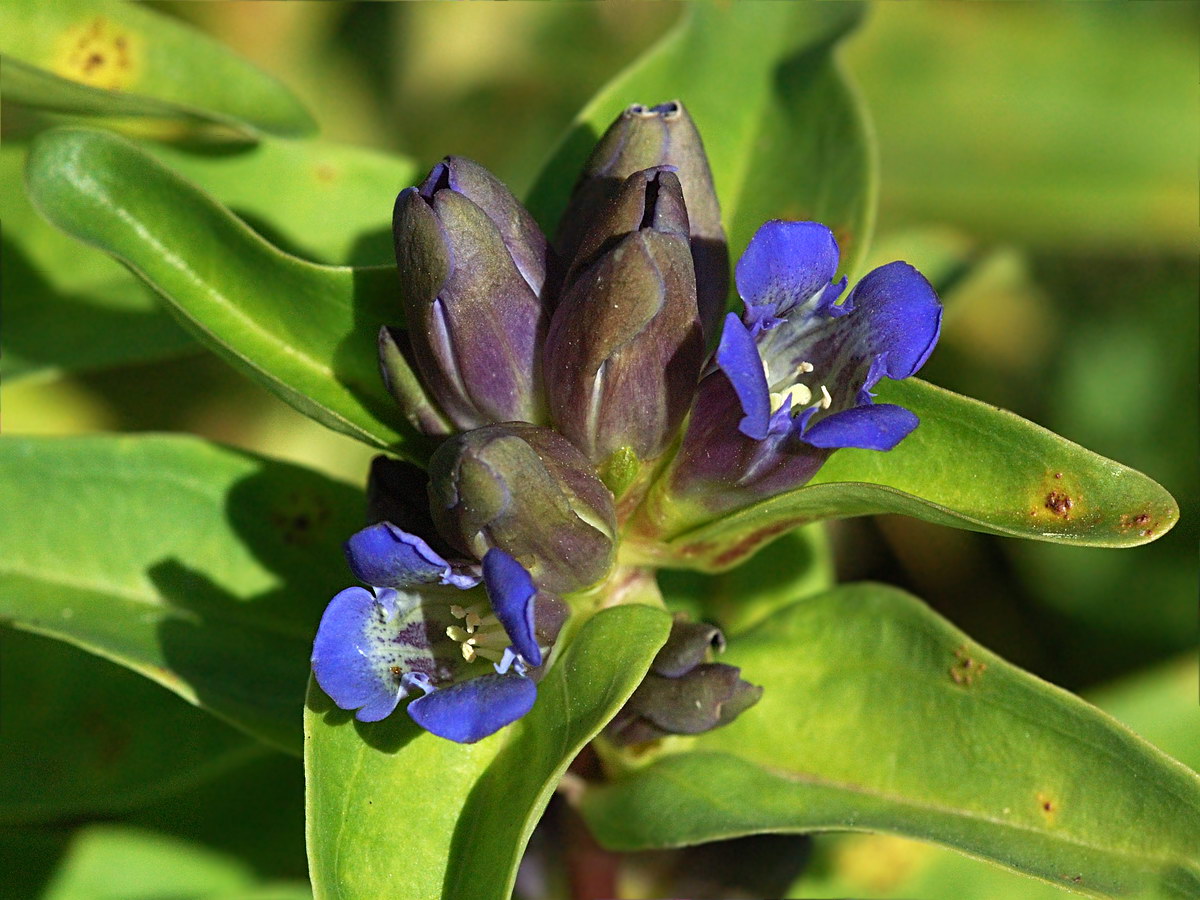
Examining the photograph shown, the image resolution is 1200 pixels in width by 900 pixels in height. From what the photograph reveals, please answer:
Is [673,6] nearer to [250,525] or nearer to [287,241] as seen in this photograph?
[287,241]

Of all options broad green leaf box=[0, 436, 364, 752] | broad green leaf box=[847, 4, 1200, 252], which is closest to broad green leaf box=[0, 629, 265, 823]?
broad green leaf box=[0, 436, 364, 752]

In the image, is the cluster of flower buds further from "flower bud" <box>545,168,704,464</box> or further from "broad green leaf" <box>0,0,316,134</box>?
"broad green leaf" <box>0,0,316,134</box>

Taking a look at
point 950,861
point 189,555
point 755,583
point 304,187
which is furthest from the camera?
point 950,861

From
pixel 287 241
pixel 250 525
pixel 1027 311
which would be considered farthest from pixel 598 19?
pixel 250 525

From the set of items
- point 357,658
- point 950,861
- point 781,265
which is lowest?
point 950,861

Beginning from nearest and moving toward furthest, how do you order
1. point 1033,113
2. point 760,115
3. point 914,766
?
point 914,766 → point 760,115 → point 1033,113

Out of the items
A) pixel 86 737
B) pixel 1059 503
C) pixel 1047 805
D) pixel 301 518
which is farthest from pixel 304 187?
pixel 1047 805

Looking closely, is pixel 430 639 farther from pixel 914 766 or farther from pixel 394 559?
pixel 914 766
